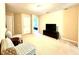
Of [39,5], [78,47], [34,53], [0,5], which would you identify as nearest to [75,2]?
[39,5]

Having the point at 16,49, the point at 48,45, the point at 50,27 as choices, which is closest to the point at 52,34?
the point at 50,27

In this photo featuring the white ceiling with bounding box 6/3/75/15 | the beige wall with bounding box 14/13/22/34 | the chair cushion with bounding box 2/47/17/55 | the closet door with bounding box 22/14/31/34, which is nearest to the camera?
the chair cushion with bounding box 2/47/17/55

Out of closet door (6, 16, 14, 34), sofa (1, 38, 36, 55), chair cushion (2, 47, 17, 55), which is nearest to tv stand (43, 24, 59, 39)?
sofa (1, 38, 36, 55)

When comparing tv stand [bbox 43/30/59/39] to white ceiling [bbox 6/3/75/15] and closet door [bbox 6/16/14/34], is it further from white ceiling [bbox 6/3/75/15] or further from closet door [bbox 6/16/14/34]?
closet door [bbox 6/16/14/34]

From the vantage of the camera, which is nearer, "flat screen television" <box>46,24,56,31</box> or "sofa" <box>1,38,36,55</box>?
"sofa" <box>1,38,36,55</box>

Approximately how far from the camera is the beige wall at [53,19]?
104 inches

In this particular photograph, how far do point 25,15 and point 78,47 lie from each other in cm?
153

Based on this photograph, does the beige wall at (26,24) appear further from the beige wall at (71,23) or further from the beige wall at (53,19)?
the beige wall at (71,23)

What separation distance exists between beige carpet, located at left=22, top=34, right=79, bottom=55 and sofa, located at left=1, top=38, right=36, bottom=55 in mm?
151

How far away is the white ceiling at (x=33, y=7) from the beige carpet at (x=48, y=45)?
66 cm

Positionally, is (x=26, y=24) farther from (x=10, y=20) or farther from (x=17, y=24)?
(x=10, y=20)

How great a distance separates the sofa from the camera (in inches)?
81.7

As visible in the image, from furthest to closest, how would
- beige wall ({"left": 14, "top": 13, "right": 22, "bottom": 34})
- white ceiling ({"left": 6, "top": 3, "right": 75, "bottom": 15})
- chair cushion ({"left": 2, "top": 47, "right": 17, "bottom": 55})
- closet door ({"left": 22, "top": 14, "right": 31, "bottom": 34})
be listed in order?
1. closet door ({"left": 22, "top": 14, "right": 31, "bottom": 34})
2. beige wall ({"left": 14, "top": 13, "right": 22, "bottom": 34})
3. white ceiling ({"left": 6, "top": 3, "right": 75, "bottom": 15})
4. chair cushion ({"left": 2, "top": 47, "right": 17, "bottom": 55})

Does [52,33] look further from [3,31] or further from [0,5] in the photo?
[0,5]
